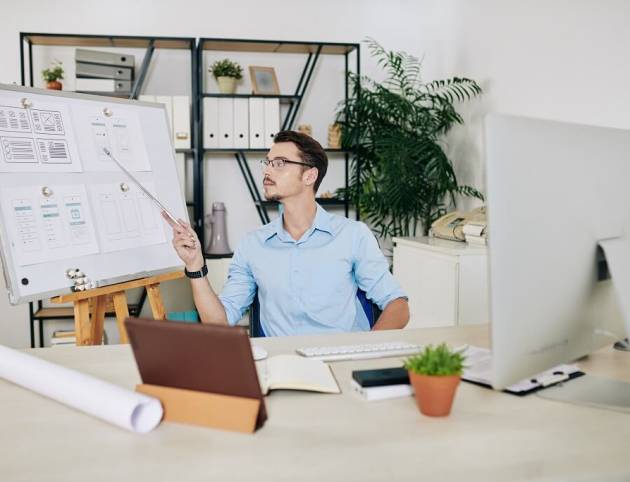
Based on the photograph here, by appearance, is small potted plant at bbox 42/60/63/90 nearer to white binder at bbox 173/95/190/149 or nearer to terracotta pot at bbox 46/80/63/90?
terracotta pot at bbox 46/80/63/90

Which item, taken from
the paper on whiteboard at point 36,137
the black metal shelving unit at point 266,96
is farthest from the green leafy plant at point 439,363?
the black metal shelving unit at point 266,96

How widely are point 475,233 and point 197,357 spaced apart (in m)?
2.28

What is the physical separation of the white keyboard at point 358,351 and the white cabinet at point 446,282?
1.49 meters

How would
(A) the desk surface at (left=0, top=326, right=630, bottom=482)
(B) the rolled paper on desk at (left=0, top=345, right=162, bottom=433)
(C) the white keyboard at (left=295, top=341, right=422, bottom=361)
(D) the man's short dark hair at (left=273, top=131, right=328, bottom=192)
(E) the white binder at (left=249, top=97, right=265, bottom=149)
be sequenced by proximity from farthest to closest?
(E) the white binder at (left=249, top=97, right=265, bottom=149), (D) the man's short dark hair at (left=273, top=131, right=328, bottom=192), (C) the white keyboard at (left=295, top=341, right=422, bottom=361), (B) the rolled paper on desk at (left=0, top=345, right=162, bottom=433), (A) the desk surface at (left=0, top=326, right=630, bottom=482)

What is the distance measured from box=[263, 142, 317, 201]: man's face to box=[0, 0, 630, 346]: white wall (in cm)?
141

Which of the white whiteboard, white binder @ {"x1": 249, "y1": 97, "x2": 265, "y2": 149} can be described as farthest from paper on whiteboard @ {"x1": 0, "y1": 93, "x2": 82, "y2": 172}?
white binder @ {"x1": 249, "y1": 97, "x2": 265, "y2": 149}

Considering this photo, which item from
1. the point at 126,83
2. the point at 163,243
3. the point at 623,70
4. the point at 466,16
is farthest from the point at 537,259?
the point at 126,83

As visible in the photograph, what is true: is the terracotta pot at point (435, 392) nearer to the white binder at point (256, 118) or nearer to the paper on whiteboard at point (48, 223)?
the paper on whiteboard at point (48, 223)

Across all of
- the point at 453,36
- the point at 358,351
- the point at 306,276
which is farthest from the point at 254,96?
the point at 358,351

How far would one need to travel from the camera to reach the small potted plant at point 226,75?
13.4ft

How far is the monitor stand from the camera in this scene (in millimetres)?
1112

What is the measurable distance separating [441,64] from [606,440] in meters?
3.62

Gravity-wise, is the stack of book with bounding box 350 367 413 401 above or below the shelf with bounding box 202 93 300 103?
below

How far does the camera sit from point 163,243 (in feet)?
7.14
